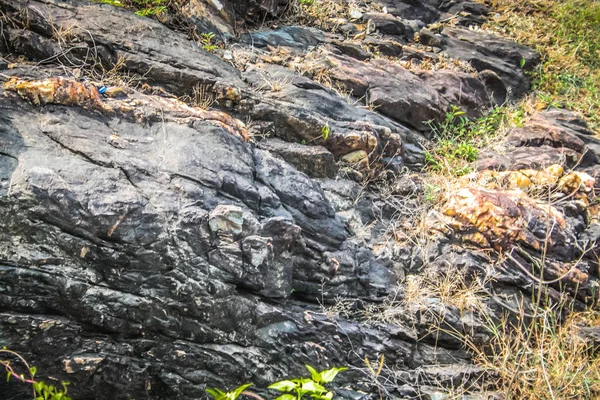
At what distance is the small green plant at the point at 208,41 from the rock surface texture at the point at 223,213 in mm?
172

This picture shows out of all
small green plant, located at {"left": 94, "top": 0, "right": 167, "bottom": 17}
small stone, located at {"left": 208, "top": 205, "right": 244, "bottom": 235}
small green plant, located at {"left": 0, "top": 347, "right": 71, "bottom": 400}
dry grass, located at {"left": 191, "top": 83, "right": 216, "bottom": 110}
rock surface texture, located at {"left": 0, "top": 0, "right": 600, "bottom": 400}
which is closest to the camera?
small green plant, located at {"left": 0, "top": 347, "right": 71, "bottom": 400}

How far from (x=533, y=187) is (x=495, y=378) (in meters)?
2.01

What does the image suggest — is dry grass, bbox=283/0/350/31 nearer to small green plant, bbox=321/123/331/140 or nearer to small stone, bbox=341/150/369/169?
small green plant, bbox=321/123/331/140

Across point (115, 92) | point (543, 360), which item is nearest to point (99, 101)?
point (115, 92)

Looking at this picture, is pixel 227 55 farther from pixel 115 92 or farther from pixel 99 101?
pixel 99 101

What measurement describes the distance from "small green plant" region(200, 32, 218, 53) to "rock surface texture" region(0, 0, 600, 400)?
172mm

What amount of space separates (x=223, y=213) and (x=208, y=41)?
2.68 meters

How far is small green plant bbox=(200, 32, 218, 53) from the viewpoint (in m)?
4.25

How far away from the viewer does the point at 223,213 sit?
250 centimetres

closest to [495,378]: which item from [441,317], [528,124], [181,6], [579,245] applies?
[441,317]

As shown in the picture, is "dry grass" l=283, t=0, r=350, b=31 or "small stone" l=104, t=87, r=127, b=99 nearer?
"small stone" l=104, t=87, r=127, b=99

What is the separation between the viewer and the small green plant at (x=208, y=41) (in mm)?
4254

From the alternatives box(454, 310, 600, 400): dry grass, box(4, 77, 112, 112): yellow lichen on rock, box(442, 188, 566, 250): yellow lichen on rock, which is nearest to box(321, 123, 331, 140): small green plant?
box(442, 188, 566, 250): yellow lichen on rock

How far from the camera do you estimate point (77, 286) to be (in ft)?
6.98
